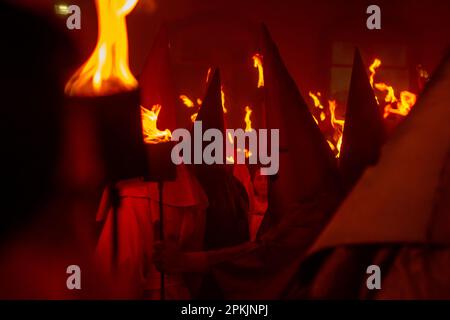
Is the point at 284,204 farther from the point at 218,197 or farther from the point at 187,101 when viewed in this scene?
the point at 187,101

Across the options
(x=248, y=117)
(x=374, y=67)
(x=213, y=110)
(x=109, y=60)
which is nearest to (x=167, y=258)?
(x=213, y=110)

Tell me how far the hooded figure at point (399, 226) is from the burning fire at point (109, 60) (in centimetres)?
111

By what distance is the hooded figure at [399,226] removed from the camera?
132 centimetres

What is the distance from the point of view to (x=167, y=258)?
3453mm

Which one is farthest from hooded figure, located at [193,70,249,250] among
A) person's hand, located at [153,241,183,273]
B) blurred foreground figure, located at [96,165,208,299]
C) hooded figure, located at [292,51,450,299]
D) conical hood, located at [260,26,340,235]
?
hooded figure, located at [292,51,450,299]

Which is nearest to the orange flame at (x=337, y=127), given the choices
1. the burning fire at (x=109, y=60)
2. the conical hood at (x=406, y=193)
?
the burning fire at (x=109, y=60)

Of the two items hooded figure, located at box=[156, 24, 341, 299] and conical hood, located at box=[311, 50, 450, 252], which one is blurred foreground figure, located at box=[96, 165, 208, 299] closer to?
hooded figure, located at box=[156, 24, 341, 299]

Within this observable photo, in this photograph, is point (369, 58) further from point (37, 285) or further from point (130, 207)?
point (37, 285)

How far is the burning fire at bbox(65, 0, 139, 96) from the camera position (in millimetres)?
2236

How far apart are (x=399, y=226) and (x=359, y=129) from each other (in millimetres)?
2764

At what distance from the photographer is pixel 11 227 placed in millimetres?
1800

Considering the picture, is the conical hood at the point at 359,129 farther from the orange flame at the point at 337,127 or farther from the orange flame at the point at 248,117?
the orange flame at the point at 248,117

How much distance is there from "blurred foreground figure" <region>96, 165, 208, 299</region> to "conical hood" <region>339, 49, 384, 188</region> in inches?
38.3
